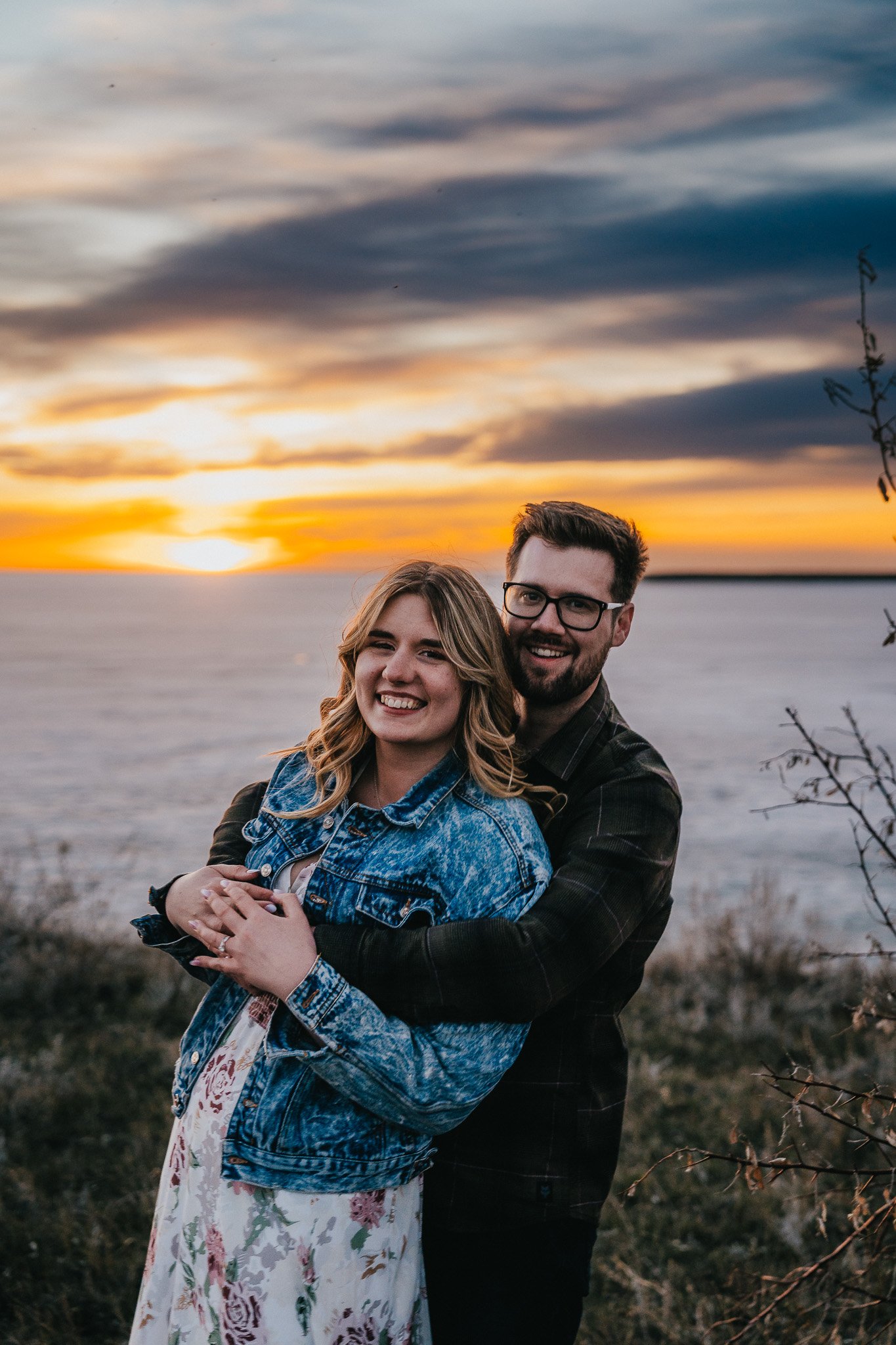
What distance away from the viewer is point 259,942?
2.49 metres

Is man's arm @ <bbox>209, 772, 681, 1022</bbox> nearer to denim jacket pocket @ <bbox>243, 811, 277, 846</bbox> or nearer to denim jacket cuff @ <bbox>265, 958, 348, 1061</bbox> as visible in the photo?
denim jacket cuff @ <bbox>265, 958, 348, 1061</bbox>

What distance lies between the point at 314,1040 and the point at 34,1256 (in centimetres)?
278

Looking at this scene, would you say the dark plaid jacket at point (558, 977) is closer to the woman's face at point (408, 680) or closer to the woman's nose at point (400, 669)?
the woman's face at point (408, 680)

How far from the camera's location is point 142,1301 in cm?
270

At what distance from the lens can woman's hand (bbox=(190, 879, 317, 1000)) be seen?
7.98ft

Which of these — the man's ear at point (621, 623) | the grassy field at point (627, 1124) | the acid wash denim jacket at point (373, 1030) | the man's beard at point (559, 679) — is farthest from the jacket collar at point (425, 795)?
the grassy field at point (627, 1124)

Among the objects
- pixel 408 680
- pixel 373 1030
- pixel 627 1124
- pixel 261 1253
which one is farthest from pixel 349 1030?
pixel 627 1124

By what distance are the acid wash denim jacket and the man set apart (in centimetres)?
8

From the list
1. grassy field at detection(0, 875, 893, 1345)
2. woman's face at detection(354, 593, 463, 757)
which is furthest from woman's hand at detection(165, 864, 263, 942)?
grassy field at detection(0, 875, 893, 1345)

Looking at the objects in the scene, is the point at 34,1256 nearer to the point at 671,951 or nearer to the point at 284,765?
the point at 284,765

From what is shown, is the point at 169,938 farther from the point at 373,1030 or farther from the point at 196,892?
the point at 373,1030

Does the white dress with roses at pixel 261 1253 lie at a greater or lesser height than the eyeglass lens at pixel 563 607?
lesser

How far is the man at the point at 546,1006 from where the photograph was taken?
2410 millimetres

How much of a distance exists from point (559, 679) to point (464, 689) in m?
0.48
